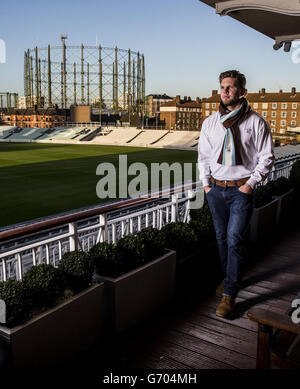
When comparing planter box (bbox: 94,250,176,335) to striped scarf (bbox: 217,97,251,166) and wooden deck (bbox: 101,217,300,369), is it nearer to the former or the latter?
wooden deck (bbox: 101,217,300,369)

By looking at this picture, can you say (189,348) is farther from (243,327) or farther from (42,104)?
(42,104)

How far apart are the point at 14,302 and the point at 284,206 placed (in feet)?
13.9

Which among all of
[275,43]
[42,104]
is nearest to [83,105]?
[42,104]

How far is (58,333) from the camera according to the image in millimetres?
2170

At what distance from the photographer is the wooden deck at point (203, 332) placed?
2.30 m

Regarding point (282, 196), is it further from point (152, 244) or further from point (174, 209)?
point (152, 244)

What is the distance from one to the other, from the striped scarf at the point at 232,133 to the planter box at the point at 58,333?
1.22 meters

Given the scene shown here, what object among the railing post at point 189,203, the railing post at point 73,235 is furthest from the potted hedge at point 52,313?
the railing post at point 189,203

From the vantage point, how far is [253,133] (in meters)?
2.56

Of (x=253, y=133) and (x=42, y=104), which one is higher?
(x=42, y=104)

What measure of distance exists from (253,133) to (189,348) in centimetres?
148

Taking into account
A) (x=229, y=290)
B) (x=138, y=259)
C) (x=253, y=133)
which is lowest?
(x=229, y=290)

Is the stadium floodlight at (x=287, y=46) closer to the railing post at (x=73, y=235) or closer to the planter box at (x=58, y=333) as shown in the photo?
the railing post at (x=73, y=235)
